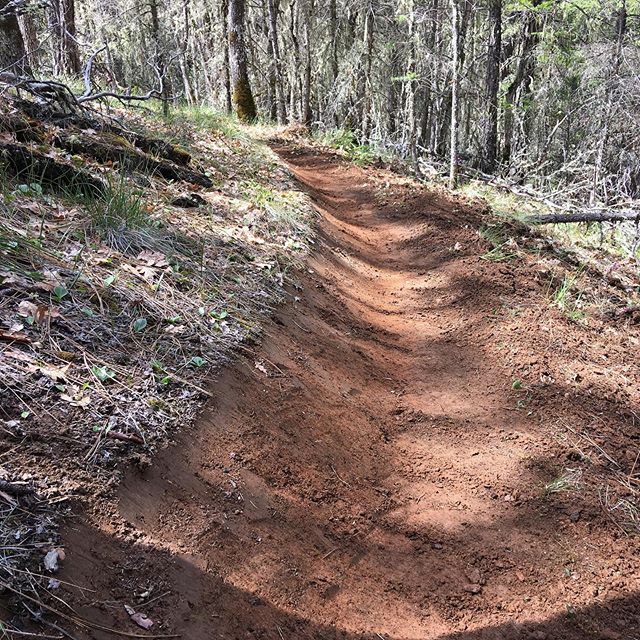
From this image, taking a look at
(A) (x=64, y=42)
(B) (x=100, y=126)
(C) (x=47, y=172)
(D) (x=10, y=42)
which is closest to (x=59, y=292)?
(C) (x=47, y=172)

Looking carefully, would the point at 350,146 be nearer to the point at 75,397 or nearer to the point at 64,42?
the point at 64,42

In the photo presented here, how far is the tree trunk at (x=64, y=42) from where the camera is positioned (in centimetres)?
1093

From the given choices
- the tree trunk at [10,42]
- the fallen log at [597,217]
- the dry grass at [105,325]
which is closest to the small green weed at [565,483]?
the dry grass at [105,325]

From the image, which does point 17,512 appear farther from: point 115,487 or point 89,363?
point 89,363

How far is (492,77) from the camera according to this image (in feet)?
42.6

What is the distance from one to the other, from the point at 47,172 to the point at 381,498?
3.73 m

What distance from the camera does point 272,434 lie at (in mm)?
3199

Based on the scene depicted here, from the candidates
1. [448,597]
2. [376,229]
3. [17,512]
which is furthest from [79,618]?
[376,229]

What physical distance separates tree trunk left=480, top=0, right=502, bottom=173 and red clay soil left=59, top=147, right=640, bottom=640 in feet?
30.7

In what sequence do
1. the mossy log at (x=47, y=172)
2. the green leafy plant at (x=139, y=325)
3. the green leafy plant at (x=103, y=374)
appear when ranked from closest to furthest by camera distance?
→ the green leafy plant at (x=103, y=374)
the green leafy plant at (x=139, y=325)
the mossy log at (x=47, y=172)

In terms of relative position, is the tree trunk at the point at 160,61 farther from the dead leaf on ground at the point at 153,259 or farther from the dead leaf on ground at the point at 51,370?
the dead leaf on ground at the point at 51,370

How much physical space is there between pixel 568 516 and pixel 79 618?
2.61 metres

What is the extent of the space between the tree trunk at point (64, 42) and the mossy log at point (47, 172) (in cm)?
761

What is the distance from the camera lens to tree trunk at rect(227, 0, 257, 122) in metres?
14.3
